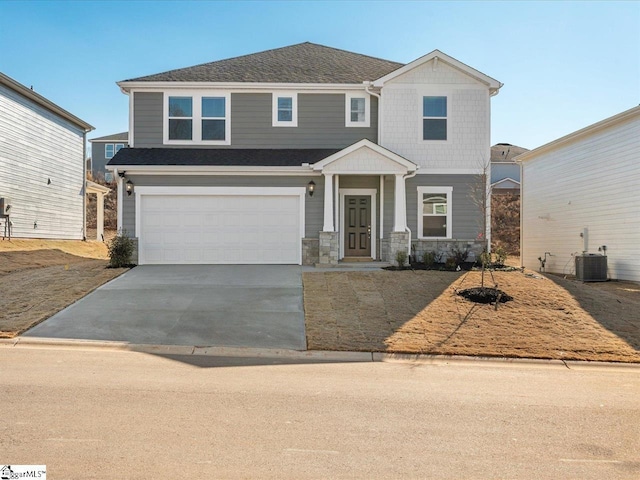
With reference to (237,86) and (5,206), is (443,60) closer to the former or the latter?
(237,86)

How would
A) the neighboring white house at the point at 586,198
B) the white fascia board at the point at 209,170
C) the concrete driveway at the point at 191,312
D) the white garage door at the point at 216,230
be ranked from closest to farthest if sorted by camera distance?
the concrete driveway at the point at 191,312 < the neighboring white house at the point at 586,198 < the white fascia board at the point at 209,170 < the white garage door at the point at 216,230

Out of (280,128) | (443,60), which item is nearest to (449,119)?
(443,60)

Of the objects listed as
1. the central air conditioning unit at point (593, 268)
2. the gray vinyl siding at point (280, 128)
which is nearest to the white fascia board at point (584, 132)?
the central air conditioning unit at point (593, 268)

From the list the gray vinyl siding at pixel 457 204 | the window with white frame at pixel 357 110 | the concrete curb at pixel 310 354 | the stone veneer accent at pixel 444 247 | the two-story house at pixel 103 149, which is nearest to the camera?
the concrete curb at pixel 310 354

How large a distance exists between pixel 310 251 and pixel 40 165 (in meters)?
14.7

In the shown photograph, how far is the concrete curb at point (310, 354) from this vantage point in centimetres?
796

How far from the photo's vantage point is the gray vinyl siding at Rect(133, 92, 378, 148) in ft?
55.7

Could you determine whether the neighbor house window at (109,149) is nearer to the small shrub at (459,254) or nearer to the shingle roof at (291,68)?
the shingle roof at (291,68)

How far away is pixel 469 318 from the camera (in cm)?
996

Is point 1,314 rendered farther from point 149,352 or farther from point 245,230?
point 245,230

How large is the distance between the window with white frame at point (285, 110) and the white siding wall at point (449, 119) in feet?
9.95

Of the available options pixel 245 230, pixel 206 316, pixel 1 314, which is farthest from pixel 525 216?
pixel 1 314

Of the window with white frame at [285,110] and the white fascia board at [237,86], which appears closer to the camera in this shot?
the white fascia board at [237,86]

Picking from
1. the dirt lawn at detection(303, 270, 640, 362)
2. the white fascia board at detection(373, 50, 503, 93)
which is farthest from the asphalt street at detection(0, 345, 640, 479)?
the white fascia board at detection(373, 50, 503, 93)
